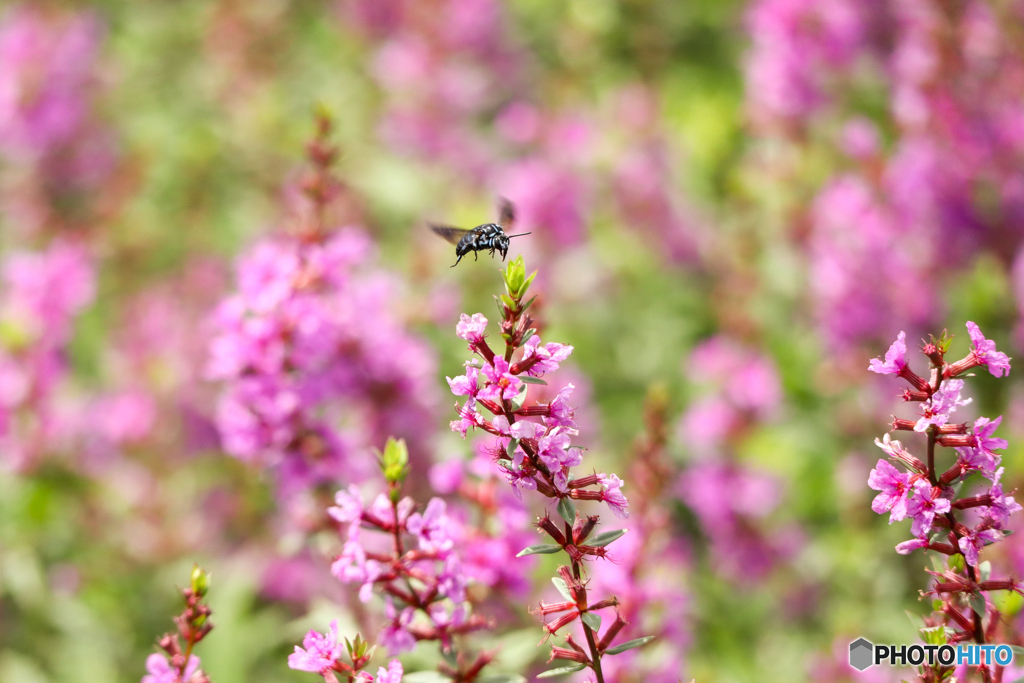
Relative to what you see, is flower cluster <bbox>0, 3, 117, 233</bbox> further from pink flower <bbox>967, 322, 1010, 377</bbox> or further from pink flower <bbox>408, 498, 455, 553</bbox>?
pink flower <bbox>967, 322, 1010, 377</bbox>

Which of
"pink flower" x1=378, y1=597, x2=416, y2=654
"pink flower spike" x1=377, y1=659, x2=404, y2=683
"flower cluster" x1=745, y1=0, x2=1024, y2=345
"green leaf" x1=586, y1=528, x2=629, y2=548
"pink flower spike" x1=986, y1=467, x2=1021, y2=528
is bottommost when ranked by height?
"pink flower spike" x1=377, y1=659, x2=404, y2=683

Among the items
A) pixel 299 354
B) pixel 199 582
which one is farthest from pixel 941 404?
pixel 299 354

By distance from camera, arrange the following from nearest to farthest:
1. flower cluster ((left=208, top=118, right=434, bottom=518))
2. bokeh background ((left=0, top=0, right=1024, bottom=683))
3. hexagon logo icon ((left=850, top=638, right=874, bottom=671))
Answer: hexagon logo icon ((left=850, top=638, right=874, bottom=671)) < flower cluster ((left=208, top=118, right=434, bottom=518)) < bokeh background ((left=0, top=0, right=1024, bottom=683))

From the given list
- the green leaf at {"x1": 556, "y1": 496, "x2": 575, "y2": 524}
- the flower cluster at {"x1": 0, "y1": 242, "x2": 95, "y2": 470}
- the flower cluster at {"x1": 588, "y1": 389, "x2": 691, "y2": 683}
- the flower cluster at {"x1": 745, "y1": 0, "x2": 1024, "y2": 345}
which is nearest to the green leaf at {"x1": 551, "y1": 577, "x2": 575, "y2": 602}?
the green leaf at {"x1": 556, "y1": 496, "x2": 575, "y2": 524}

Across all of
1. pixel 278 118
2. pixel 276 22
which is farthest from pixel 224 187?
pixel 276 22

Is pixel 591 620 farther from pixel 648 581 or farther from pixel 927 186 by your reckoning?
pixel 927 186

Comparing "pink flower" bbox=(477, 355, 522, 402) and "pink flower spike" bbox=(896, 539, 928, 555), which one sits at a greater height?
"pink flower" bbox=(477, 355, 522, 402)

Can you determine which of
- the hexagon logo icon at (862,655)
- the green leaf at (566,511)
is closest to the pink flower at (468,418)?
the green leaf at (566,511)
